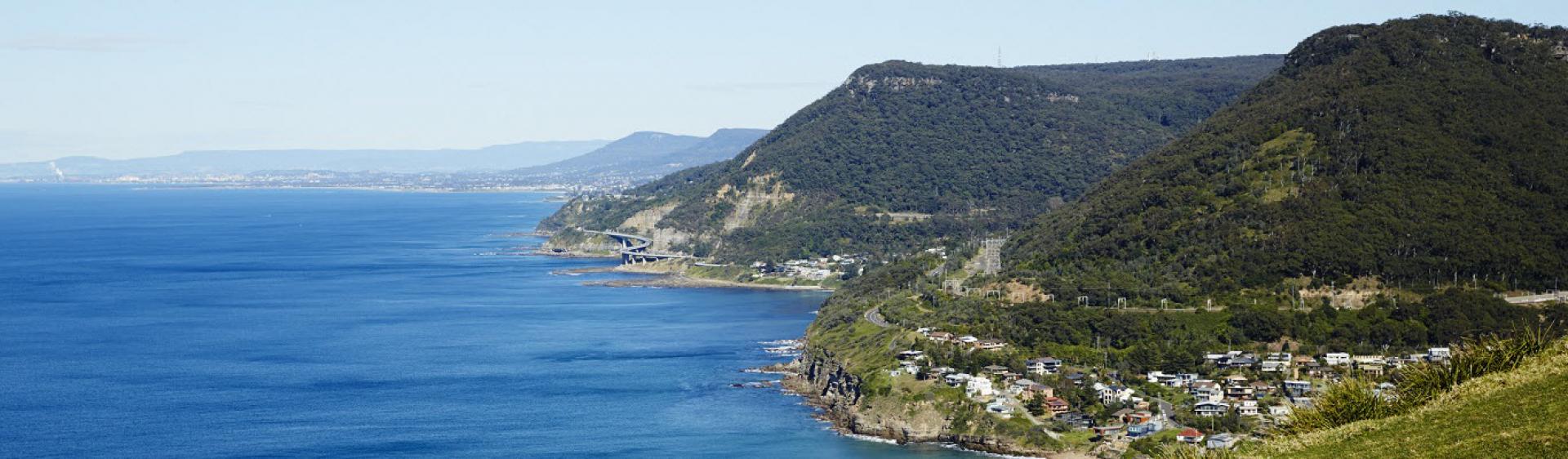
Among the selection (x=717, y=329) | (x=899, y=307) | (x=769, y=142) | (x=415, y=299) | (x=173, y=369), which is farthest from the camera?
(x=769, y=142)

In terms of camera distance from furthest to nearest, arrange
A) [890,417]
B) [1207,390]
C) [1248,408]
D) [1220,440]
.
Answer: [890,417] < [1207,390] < [1248,408] < [1220,440]

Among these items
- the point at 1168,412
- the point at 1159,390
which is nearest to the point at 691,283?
the point at 1159,390

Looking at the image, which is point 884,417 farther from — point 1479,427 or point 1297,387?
point 1479,427

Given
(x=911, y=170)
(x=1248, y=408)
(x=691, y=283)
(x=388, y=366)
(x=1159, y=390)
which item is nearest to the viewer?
(x=1248, y=408)

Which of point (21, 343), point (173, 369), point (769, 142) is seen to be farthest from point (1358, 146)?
point (769, 142)

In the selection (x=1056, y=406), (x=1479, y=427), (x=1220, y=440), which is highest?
(x=1479, y=427)

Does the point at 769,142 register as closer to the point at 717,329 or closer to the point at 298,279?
the point at 298,279
